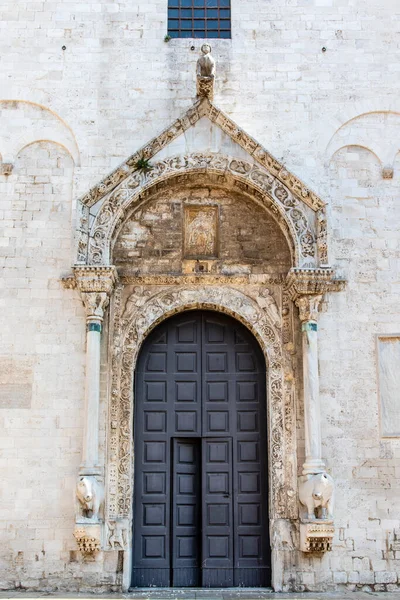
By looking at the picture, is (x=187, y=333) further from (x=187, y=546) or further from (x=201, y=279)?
(x=187, y=546)

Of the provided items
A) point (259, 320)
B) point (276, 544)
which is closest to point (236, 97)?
point (259, 320)

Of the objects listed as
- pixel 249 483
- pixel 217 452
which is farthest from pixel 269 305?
pixel 249 483

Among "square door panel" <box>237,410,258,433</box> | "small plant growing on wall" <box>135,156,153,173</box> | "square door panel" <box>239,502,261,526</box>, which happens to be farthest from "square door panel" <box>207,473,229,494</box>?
"small plant growing on wall" <box>135,156,153,173</box>

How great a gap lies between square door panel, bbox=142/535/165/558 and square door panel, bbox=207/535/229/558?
724 mm

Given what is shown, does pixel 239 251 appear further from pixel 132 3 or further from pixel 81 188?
pixel 132 3

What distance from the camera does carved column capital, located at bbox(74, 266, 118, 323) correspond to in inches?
490

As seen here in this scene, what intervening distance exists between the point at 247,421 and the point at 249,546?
192cm

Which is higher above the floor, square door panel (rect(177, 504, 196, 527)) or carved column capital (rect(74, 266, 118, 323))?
carved column capital (rect(74, 266, 118, 323))

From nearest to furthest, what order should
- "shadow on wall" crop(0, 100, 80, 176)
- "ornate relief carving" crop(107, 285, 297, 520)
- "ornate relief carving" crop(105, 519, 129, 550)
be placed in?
"ornate relief carving" crop(105, 519, 129, 550), "ornate relief carving" crop(107, 285, 297, 520), "shadow on wall" crop(0, 100, 80, 176)

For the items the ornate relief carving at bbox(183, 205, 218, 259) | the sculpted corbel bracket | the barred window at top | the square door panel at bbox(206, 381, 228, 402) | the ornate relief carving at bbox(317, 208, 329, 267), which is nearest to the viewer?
the sculpted corbel bracket

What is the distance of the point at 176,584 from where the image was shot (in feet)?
40.0

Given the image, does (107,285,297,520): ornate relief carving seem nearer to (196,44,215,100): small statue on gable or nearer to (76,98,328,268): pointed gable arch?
(76,98,328,268): pointed gable arch

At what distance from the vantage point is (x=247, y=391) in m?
12.9

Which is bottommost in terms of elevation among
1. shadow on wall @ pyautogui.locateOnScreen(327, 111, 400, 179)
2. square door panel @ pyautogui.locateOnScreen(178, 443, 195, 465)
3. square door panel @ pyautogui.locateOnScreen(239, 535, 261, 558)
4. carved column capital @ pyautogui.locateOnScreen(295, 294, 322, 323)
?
square door panel @ pyautogui.locateOnScreen(239, 535, 261, 558)
